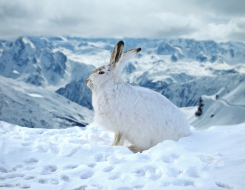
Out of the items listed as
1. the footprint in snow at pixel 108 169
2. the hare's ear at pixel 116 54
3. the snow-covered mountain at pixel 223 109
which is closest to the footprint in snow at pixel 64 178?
the footprint in snow at pixel 108 169

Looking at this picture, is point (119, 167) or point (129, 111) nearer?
point (119, 167)

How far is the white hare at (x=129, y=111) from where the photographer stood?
16.2 ft

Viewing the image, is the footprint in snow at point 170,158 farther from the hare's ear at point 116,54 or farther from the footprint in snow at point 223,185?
the hare's ear at point 116,54

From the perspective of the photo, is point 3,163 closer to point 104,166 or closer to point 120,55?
point 104,166

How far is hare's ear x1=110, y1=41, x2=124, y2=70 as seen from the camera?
4.88 meters

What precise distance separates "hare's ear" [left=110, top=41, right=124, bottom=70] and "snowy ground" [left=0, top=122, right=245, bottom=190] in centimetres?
191

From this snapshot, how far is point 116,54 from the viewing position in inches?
198

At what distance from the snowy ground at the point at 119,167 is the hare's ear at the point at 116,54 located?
75.3 inches

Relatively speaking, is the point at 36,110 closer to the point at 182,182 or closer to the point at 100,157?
the point at 100,157

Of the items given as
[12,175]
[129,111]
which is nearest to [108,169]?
[12,175]

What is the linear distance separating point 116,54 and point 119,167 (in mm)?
2516

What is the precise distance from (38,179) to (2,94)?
155168 millimetres

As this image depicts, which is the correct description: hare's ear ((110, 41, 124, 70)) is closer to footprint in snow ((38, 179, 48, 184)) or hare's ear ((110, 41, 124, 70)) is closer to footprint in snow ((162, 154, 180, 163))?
footprint in snow ((162, 154, 180, 163))

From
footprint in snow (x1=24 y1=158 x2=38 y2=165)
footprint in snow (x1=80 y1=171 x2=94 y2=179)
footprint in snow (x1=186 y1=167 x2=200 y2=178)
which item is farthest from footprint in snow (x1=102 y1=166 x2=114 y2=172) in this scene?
footprint in snow (x1=24 y1=158 x2=38 y2=165)
